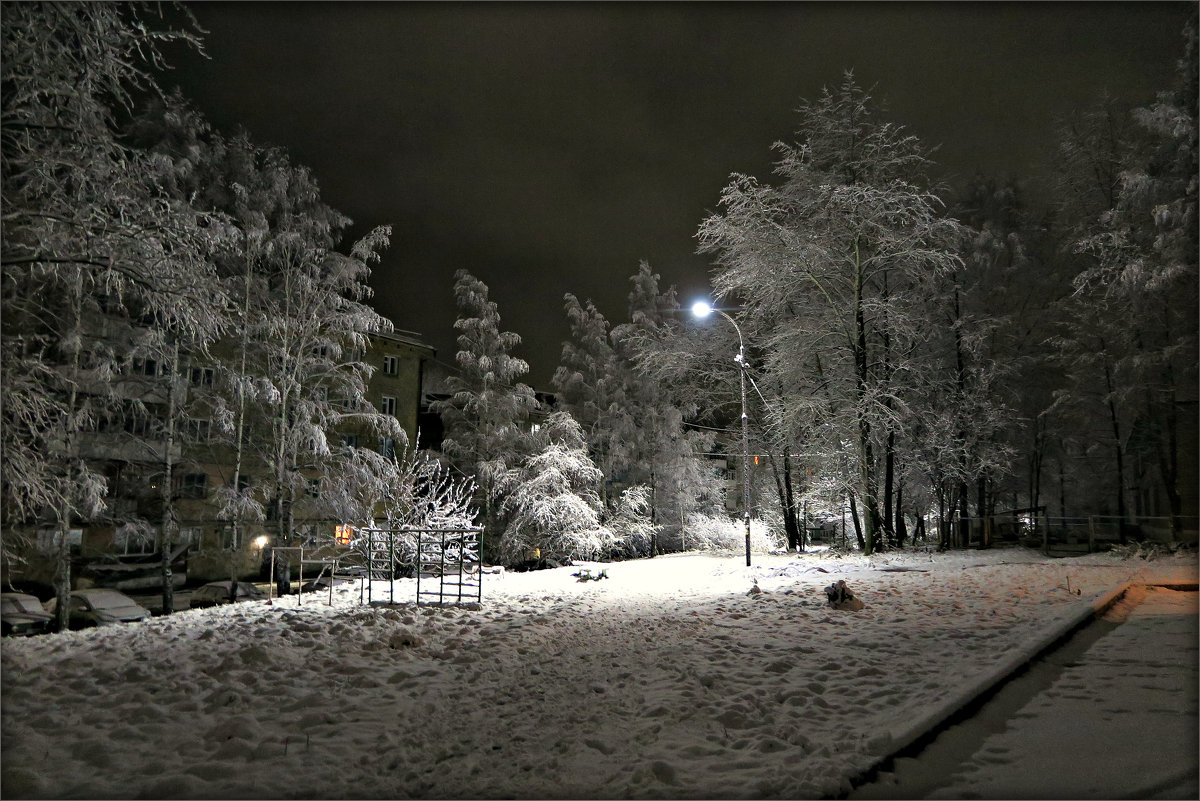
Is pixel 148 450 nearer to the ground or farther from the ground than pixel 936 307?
nearer to the ground

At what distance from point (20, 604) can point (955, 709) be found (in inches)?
591

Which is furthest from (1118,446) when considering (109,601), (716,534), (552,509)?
(109,601)

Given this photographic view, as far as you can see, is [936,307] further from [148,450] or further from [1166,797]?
[148,450]

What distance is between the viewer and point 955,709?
509cm

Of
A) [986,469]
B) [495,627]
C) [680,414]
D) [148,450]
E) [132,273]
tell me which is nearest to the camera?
[132,273]

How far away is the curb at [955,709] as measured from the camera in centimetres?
412

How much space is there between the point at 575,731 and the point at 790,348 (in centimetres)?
1683

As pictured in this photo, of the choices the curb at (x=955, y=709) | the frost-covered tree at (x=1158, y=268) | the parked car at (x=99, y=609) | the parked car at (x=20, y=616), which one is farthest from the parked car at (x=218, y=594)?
the frost-covered tree at (x=1158, y=268)

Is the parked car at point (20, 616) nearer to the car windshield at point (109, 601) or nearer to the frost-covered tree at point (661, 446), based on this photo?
the car windshield at point (109, 601)

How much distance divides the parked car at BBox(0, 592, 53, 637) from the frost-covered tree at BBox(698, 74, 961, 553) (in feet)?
56.2

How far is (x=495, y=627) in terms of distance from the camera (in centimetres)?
972

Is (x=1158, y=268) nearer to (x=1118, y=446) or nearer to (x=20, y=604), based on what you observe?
(x=1118, y=446)

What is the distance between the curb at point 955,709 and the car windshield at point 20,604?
11.6 metres

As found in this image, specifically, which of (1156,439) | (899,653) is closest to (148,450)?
(899,653)
